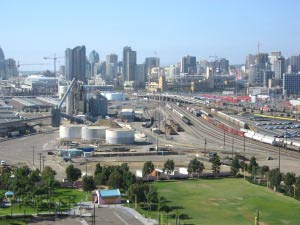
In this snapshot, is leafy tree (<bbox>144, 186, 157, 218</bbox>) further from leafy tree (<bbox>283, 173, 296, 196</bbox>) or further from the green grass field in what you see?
leafy tree (<bbox>283, 173, 296, 196</bbox>)

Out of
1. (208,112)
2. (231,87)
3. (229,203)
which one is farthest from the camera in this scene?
(231,87)

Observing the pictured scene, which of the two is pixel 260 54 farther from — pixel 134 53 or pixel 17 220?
pixel 17 220

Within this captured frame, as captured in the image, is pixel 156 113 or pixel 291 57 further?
pixel 291 57

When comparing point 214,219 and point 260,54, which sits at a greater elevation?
point 260,54

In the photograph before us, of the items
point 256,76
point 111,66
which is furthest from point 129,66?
point 256,76

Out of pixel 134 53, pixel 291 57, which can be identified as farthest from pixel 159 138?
pixel 291 57

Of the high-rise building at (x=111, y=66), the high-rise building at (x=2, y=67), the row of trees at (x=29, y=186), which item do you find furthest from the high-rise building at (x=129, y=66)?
the row of trees at (x=29, y=186)

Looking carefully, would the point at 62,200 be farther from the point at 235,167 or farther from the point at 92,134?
the point at 92,134
